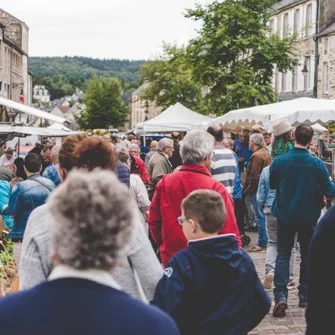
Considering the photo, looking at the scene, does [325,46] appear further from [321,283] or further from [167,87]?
[321,283]

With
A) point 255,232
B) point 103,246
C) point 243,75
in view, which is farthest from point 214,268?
point 243,75

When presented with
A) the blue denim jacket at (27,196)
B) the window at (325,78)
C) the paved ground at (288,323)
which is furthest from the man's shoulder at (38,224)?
the window at (325,78)

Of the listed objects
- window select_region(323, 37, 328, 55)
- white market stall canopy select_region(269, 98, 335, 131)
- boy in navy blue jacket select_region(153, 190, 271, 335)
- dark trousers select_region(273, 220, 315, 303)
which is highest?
window select_region(323, 37, 328, 55)

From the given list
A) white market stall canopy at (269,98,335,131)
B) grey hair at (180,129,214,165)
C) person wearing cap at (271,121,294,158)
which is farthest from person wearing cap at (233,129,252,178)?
grey hair at (180,129,214,165)

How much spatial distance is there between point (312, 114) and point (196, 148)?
8.95 metres

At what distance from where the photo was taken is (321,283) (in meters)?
3.58

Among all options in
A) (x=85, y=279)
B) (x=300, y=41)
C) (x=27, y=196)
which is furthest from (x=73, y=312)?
(x=300, y=41)

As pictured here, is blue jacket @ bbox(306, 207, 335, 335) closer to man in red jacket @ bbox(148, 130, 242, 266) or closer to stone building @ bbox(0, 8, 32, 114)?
man in red jacket @ bbox(148, 130, 242, 266)

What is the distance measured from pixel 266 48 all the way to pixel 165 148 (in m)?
25.0

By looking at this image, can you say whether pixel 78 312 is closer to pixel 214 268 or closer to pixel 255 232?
pixel 214 268

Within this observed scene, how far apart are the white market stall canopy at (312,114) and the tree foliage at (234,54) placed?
804 inches

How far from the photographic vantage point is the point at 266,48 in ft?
118

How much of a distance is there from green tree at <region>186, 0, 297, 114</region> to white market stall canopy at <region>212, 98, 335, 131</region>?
18.0 m

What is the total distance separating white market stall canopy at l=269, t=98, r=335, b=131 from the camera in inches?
545
